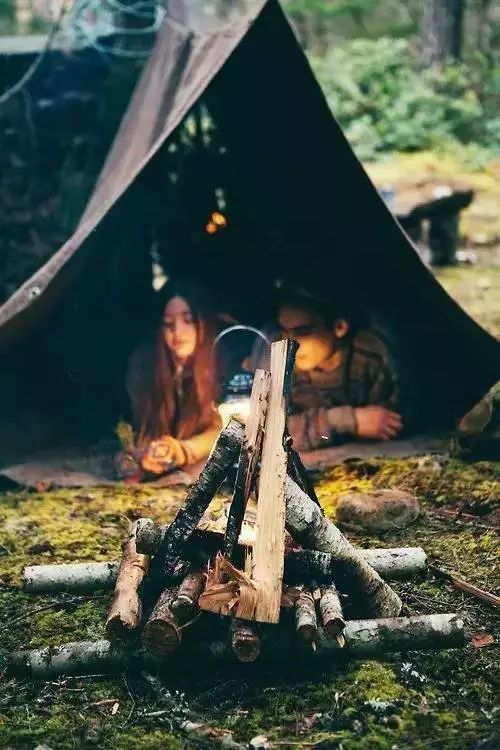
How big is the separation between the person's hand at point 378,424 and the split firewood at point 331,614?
9.40ft

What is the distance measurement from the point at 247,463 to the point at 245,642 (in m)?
0.77

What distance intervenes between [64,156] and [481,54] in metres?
10.7

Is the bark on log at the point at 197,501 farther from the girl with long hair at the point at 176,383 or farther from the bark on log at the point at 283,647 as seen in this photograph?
the girl with long hair at the point at 176,383

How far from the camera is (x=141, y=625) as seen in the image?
4.22 m

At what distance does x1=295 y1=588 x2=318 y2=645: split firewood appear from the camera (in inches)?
155

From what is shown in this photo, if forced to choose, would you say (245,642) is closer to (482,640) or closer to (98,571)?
(482,640)

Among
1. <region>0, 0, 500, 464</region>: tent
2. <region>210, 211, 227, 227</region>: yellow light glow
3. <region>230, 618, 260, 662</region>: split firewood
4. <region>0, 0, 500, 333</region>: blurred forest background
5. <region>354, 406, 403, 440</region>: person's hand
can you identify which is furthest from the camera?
<region>0, 0, 500, 333</region>: blurred forest background

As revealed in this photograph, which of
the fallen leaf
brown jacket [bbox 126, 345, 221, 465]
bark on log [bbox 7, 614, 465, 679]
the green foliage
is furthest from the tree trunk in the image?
bark on log [bbox 7, 614, 465, 679]

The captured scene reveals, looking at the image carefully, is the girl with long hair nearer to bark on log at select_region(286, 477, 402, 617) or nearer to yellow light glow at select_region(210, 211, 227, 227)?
yellow light glow at select_region(210, 211, 227, 227)

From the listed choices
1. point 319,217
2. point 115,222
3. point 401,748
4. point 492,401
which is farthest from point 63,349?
point 401,748

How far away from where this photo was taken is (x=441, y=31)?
52.8 feet

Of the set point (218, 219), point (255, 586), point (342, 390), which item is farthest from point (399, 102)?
point (255, 586)

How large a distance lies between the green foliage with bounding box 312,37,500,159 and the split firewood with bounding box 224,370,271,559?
10.3m

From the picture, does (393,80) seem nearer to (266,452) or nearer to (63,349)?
(63,349)
